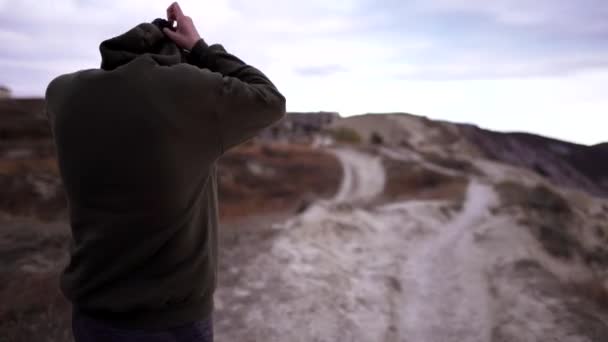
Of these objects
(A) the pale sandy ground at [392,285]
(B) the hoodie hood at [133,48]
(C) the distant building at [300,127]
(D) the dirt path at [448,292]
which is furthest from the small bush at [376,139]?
(B) the hoodie hood at [133,48]

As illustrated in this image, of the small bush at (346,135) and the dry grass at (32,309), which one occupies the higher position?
the small bush at (346,135)

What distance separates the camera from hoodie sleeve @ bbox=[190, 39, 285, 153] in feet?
5.87

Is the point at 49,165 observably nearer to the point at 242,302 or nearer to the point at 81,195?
the point at 242,302

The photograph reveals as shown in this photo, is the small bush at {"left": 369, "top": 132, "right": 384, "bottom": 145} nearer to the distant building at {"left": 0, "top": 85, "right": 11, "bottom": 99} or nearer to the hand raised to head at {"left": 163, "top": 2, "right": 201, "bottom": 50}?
the distant building at {"left": 0, "top": 85, "right": 11, "bottom": 99}

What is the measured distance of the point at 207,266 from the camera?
76.2 inches

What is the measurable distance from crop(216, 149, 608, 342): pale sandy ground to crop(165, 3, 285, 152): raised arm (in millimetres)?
3922

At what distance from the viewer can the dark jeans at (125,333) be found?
5.88ft

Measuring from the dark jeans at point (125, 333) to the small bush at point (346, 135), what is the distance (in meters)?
24.3

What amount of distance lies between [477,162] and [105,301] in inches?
838

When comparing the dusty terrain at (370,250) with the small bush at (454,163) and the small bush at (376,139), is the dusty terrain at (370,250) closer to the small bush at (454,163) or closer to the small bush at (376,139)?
the small bush at (454,163)

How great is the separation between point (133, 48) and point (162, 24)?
0.28 metres

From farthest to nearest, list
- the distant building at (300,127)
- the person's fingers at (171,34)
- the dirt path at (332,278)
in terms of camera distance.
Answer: the distant building at (300,127) → the dirt path at (332,278) → the person's fingers at (171,34)

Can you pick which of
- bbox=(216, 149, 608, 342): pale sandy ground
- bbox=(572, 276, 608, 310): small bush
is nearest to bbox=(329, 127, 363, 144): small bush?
bbox=(216, 149, 608, 342): pale sandy ground

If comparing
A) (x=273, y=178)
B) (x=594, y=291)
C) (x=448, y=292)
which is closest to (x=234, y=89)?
(x=448, y=292)
